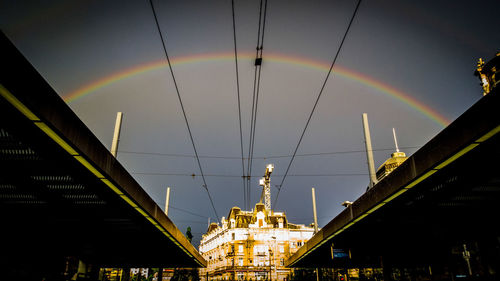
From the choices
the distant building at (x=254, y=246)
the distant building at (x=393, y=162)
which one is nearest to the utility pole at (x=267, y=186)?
the distant building at (x=254, y=246)

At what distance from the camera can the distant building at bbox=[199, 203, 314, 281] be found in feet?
223

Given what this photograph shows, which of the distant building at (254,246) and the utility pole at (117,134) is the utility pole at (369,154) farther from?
the distant building at (254,246)

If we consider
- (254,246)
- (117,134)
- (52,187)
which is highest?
(117,134)

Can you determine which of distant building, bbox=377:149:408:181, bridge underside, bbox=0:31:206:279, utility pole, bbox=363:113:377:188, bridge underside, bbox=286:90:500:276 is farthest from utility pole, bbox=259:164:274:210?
bridge underside, bbox=0:31:206:279

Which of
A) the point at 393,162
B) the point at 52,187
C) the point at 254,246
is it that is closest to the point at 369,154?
the point at 52,187

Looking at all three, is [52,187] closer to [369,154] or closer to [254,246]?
[369,154]

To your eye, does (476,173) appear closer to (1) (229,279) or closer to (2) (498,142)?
(2) (498,142)

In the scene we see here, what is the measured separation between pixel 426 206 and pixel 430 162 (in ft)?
15.6

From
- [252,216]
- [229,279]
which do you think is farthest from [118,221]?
[252,216]

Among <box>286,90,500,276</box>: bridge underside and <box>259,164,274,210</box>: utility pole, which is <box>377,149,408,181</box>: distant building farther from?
<box>259,164,274,210</box>: utility pole

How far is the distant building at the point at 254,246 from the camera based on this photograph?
68000mm

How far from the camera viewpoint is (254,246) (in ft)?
233

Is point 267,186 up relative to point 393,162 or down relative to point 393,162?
up

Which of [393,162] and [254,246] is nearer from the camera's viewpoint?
[393,162]
